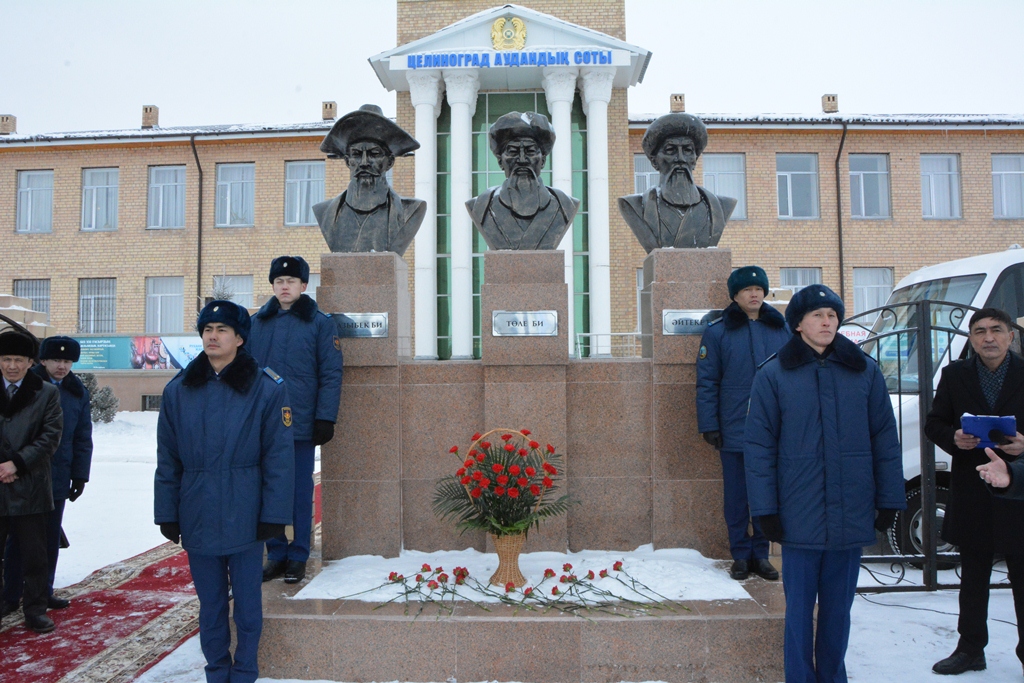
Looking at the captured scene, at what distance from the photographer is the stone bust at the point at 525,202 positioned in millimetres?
5816

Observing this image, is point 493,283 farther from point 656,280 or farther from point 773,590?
point 773,590

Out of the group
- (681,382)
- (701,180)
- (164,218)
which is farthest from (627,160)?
(681,382)

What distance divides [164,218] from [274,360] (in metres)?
21.8

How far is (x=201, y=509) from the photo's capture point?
11.9 feet

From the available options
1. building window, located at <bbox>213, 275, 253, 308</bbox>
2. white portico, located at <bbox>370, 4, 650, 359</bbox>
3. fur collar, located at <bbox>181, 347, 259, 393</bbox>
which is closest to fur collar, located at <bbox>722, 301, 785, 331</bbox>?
fur collar, located at <bbox>181, 347, 259, 393</bbox>

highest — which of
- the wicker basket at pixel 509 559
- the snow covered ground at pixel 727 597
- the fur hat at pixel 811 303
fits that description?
the fur hat at pixel 811 303

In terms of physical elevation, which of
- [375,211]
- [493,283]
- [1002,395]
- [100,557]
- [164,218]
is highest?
[164,218]

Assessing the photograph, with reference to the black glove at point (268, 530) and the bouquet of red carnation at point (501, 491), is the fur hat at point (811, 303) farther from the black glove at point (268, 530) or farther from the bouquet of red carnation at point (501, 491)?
the black glove at point (268, 530)

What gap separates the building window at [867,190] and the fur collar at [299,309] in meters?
21.6

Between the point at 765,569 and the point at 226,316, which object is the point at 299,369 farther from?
the point at 765,569

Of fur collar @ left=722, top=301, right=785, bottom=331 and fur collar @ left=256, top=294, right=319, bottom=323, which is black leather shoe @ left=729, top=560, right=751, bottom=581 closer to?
fur collar @ left=722, top=301, right=785, bottom=331

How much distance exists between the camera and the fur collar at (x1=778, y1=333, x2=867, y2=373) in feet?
11.6

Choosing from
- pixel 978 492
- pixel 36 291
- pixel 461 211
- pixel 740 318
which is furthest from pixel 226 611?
pixel 36 291

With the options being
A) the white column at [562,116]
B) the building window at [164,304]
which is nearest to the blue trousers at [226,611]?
the white column at [562,116]
